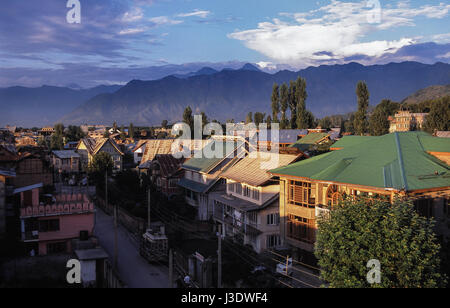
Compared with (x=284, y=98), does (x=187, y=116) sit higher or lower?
lower

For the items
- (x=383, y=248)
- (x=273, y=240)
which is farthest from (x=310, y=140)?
(x=383, y=248)

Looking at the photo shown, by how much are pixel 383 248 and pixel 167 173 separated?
32.0 m

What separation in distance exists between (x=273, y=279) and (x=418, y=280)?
34.0ft

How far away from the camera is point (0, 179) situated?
80.2ft

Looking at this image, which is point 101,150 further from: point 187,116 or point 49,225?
point 49,225

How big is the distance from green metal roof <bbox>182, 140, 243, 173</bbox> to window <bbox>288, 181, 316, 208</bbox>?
1203cm

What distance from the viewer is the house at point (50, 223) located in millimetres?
23797

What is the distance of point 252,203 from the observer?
28.2m

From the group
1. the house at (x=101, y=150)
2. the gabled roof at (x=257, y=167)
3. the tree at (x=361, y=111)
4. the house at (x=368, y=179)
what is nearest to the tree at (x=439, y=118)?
the tree at (x=361, y=111)

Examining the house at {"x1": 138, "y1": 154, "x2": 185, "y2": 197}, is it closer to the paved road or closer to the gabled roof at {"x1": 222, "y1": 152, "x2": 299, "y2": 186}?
the paved road

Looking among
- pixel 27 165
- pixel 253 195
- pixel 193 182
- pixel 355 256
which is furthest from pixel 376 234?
pixel 27 165

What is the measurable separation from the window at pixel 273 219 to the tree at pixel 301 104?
51.4 m

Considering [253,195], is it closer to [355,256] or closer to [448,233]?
[448,233]

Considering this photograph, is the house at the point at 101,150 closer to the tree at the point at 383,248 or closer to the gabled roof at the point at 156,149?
the gabled roof at the point at 156,149
